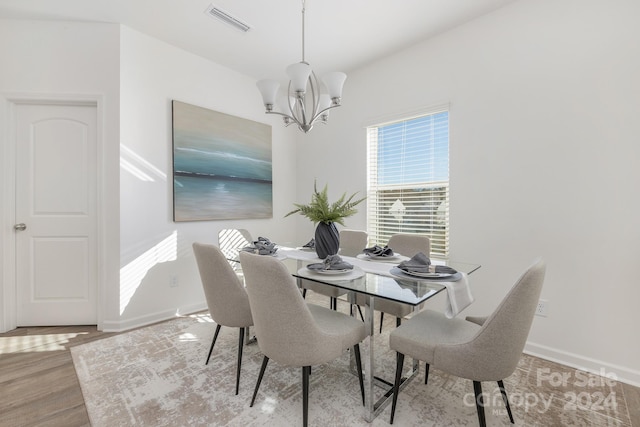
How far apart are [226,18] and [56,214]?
2.45m

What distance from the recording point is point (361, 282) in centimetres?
161

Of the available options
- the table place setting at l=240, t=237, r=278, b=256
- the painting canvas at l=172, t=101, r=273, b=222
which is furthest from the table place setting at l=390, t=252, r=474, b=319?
the painting canvas at l=172, t=101, r=273, b=222

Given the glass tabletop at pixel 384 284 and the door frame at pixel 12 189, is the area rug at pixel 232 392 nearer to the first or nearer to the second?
the glass tabletop at pixel 384 284

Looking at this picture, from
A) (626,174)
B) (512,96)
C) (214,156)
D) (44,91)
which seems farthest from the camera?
(214,156)

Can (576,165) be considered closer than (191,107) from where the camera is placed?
Yes

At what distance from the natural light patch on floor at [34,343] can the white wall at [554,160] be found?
358 centimetres

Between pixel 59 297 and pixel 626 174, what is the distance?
4.77 metres

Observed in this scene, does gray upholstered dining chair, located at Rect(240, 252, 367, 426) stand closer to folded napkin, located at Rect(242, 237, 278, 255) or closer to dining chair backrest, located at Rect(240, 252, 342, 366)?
dining chair backrest, located at Rect(240, 252, 342, 366)

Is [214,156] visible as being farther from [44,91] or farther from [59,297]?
[59,297]

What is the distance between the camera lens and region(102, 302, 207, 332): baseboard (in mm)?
2721

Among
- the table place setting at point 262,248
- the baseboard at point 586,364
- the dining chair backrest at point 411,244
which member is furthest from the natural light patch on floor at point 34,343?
the baseboard at point 586,364

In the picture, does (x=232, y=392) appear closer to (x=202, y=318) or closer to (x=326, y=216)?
(x=326, y=216)

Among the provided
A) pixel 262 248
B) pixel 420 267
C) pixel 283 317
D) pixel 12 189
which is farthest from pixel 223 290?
pixel 12 189

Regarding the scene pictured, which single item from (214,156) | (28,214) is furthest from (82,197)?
(214,156)
